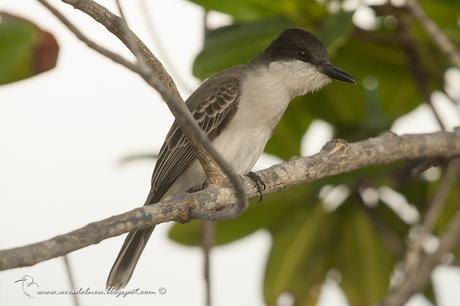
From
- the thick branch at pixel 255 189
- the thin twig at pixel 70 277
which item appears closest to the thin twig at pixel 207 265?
the thick branch at pixel 255 189

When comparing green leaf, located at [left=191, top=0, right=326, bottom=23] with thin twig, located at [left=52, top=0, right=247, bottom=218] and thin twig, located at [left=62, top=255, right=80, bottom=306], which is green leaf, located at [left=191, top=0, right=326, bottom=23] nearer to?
thin twig, located at [left=52, top=0, right=247, bottom=218]

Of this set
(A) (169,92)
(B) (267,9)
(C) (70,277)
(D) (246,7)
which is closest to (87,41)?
(A) (169,92)

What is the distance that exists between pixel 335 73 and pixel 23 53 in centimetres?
152

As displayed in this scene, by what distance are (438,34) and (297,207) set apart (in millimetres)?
1230

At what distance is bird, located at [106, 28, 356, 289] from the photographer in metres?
4.65

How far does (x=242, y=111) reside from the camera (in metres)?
4.79

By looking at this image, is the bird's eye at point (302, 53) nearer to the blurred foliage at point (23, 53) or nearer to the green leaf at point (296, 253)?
the green leaf at point (296, 253)

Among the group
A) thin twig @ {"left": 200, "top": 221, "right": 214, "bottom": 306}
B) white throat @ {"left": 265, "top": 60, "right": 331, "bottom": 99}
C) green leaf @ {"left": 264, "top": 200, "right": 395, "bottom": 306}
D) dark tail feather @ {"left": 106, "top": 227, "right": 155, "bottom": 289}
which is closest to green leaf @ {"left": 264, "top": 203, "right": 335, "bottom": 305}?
green leaf @ {"left": 264, "top": 200, "right": 395, "bottom": 306}

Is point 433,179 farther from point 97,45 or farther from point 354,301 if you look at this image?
point 97,45

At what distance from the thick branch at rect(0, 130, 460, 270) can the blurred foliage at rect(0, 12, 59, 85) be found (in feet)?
3.15

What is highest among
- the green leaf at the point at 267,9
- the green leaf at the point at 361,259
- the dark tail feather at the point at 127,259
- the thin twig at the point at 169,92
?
the green leaf at the point at 267,9

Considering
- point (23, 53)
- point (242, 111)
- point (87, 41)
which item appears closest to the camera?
point (87, 41)

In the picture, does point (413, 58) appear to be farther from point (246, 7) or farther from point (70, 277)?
point (70, 277)

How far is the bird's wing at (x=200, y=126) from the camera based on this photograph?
4668 millimetres
